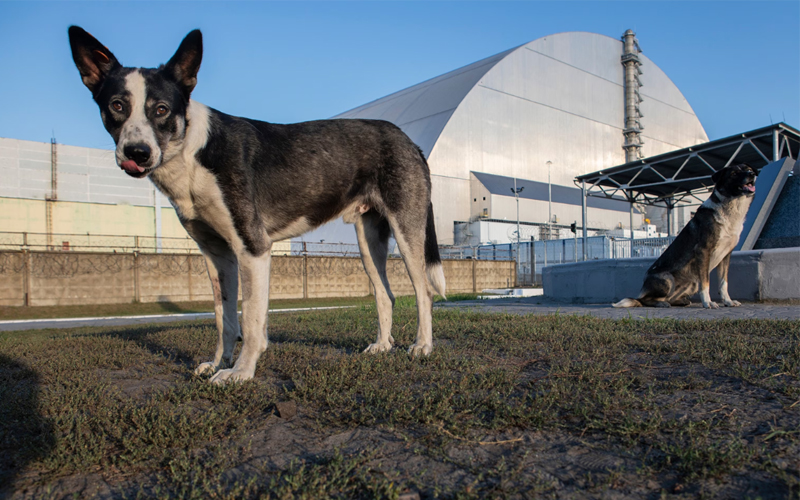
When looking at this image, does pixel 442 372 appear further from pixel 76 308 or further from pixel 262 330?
pixel 76 308

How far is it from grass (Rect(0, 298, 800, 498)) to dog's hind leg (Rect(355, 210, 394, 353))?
800mm

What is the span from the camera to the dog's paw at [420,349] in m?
4.03

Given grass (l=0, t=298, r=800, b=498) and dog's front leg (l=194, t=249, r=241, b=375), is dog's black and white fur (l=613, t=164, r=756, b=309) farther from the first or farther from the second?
dog's front leg (l=194, t=249, r=241, b=375)

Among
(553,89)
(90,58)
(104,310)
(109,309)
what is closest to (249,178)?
(90,58)

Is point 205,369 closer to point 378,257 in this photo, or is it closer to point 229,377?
point 229,377

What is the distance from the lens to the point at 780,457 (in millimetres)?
1838

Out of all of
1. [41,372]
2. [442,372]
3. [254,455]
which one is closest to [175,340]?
[41,372]

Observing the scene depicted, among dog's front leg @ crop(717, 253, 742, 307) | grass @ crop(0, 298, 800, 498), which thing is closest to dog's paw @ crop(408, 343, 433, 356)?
grass @ crop(0, 298, 800, 498)

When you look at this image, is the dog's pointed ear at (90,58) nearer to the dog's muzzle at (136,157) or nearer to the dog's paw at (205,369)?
the dog's muzzle at (136,157)

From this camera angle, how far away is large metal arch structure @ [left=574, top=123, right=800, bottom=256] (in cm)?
2164

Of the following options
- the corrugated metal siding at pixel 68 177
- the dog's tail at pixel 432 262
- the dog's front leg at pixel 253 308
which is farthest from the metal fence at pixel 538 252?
the dog's front leg at pixel 253 308

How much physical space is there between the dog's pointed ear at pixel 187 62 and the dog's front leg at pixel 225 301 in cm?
124

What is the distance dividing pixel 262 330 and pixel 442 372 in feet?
4.08

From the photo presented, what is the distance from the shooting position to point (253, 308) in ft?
11.3
